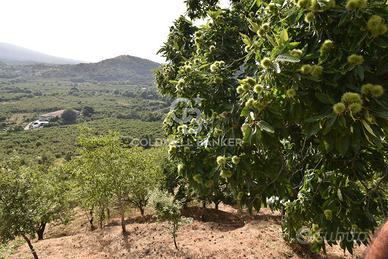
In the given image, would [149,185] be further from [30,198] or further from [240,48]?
[240,48]

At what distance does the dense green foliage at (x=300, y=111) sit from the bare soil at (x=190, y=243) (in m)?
11.4

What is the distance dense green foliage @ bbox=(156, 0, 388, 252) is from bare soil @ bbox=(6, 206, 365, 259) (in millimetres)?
11413

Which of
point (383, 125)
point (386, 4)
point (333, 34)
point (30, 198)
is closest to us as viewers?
point (383, 125)

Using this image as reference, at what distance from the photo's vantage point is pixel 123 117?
4862 inches

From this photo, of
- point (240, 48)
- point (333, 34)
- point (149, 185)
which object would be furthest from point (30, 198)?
point (333, 34)

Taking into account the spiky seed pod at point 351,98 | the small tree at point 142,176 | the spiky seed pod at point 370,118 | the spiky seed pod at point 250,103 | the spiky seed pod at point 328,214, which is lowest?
the small tree at point 142,176

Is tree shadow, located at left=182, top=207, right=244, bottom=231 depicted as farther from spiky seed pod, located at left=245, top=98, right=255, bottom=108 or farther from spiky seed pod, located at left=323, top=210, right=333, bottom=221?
spiky seed pod, located at left=245, top=98, right=255, bottom=108

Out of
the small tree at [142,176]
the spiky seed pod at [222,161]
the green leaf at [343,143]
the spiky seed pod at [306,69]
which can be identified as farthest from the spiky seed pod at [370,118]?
the small tree at [142,176]

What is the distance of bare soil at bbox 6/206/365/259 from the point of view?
16.4 m

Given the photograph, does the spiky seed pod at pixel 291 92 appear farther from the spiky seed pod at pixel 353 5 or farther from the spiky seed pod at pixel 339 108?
the spiky seed pod at pixel 353 5

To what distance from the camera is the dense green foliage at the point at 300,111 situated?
2.80 meters

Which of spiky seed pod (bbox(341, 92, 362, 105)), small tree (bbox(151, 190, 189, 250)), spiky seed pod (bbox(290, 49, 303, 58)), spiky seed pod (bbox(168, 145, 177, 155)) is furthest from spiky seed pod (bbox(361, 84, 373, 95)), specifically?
small tree (bbox(151, 190, 189, 250))

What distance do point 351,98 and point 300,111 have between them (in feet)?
1.78

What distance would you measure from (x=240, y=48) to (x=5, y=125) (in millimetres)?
115962
